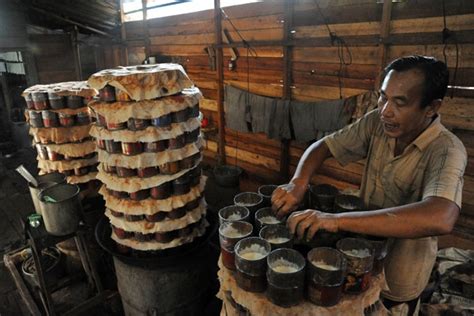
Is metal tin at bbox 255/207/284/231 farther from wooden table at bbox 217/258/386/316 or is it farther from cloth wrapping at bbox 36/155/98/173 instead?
cloth wrapping at bbox 36/155/98/173

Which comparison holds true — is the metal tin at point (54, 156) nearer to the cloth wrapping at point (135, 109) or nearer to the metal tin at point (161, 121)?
the cloth wrapping at point (135, 109)

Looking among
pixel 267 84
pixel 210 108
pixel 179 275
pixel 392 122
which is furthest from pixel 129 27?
pixel 392 122

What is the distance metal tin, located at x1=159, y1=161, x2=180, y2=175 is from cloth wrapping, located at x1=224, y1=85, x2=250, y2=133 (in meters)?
2.95

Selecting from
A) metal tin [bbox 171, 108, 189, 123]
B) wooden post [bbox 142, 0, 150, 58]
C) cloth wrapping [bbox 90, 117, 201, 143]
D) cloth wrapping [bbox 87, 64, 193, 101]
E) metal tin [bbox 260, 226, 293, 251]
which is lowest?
metal tin [bbox 260, 226, 293, 251]

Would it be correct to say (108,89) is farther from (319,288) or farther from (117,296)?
(117,296)

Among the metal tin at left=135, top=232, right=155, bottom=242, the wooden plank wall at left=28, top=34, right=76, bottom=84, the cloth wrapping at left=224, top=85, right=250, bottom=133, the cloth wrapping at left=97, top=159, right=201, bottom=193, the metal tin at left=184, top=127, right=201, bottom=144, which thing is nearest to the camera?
the cloth wrapping at left=97, top=159, right=201, bottom=193

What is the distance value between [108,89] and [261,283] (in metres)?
1.85

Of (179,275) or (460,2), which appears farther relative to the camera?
(460,2)

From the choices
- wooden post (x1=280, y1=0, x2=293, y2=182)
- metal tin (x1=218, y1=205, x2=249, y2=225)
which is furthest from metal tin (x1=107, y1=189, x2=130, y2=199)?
wooden post (x1=280, y1=0, x2=293, y2=182)

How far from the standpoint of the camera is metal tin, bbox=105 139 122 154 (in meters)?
2.52

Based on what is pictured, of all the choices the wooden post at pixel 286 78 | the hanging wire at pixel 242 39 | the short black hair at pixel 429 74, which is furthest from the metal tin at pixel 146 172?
the hanging wire at pixel 242 39

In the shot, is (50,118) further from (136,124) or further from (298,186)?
(298,186)

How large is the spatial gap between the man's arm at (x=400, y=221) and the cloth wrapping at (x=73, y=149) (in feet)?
9.57

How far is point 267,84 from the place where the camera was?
518 centimetres
